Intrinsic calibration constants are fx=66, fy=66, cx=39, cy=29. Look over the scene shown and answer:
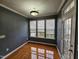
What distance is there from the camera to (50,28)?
17.8 ft

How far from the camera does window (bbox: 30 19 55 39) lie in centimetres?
539

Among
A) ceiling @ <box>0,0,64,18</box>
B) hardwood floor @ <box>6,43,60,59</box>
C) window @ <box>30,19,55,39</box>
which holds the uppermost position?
ceiling @ <box>0,0,64,18</box>

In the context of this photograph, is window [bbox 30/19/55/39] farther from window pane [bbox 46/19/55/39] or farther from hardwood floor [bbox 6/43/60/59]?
hardwood floor [bbox 6/43/60/59]

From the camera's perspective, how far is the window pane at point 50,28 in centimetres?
533

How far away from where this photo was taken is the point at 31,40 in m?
6.32

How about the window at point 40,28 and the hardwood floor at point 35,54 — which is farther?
the window at point 40,28

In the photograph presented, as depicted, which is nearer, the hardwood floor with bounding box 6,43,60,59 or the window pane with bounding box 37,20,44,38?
the hardwood floor with bounding box 6,43,60,59

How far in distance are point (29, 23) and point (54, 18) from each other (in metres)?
2.51

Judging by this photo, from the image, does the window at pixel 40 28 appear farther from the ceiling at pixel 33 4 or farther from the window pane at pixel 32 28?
the ceiling at pixel 33 4

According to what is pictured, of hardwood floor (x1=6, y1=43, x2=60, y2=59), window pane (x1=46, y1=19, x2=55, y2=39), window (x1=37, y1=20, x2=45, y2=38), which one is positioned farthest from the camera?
window (x1=37, y1=20, x2=45, y2=38)

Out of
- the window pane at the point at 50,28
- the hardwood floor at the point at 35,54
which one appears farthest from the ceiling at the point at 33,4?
the hardwood floor at the point at 35,54

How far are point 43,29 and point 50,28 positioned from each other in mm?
672

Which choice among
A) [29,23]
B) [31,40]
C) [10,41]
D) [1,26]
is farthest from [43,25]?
[1,26]

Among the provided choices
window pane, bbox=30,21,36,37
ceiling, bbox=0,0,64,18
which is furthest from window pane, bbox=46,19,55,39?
ceiling, bbox=0,0,64,18
